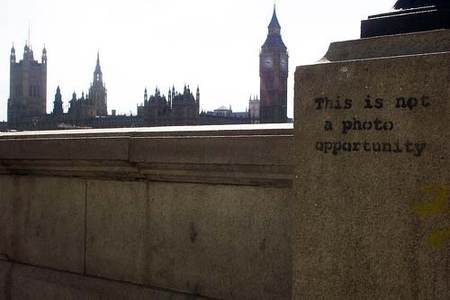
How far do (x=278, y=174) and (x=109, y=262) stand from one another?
1.35 metres

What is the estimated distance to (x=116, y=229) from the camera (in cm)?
344

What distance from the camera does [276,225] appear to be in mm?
2801

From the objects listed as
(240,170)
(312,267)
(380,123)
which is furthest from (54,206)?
(380,123)

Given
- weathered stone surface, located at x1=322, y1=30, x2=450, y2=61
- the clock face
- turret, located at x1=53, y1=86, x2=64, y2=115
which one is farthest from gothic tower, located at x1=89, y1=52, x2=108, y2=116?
weathered stone surface, located at x1=322, y1=30, x2=450, y2=61

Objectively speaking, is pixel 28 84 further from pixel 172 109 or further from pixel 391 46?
pixel 391 46

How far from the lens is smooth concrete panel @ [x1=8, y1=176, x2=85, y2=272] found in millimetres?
3660

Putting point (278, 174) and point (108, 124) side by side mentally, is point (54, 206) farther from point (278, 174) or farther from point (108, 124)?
point (108, 124)

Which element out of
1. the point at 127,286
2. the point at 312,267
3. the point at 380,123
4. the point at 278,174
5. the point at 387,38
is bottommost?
the point at 127,286

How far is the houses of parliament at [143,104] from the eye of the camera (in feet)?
270

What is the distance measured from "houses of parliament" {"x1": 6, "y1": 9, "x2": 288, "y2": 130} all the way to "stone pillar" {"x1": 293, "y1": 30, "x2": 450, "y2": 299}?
69809 millimetres

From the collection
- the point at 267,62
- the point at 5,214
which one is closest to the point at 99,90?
the point at 267,62

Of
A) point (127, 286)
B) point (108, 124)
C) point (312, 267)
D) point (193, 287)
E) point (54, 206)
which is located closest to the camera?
point (312, 267)

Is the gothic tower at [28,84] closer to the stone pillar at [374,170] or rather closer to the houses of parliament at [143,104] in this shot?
the houses of parliament at [143,104]

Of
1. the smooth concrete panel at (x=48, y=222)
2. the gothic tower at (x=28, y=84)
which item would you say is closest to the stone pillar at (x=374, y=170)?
the smooth concrete panel at (x=48, y=222)
